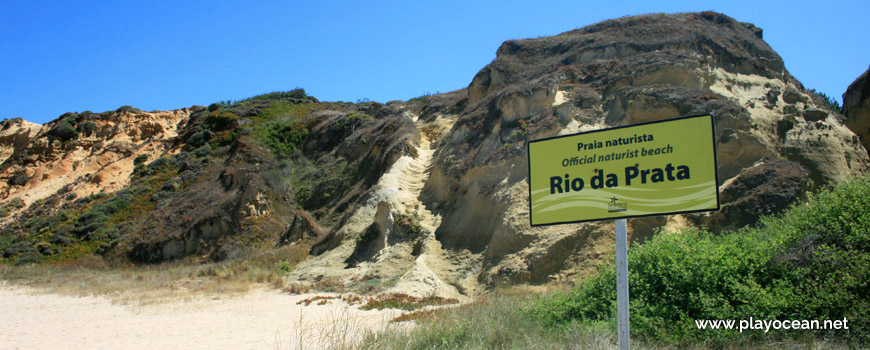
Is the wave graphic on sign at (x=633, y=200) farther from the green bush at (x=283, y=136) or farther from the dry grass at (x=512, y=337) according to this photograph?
the green bush at (x=283, y=136)

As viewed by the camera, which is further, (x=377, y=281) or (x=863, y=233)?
(x=377, y=281)

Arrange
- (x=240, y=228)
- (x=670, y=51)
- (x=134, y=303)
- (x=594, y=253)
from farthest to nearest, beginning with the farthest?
(x=240, y=228) < (x=670, y=51) < (x=134, y=303) < (x=594, y=253)

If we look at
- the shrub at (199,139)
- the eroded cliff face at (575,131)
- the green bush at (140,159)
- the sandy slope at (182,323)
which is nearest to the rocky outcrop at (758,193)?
the eroded cliff face at (575,131)

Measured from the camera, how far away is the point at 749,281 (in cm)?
709

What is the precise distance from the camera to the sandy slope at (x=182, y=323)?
10328 millimetres

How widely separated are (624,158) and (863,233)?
425 cm

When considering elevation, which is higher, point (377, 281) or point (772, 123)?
point (772, 123)

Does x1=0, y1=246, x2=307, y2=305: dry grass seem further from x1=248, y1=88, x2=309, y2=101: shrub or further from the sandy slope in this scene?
x1=248, y1=88, x2=309, y2=101: shrub

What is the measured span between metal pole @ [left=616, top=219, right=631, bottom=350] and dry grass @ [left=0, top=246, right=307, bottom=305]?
13.8 meters

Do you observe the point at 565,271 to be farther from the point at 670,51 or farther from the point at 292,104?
the point at 292,104

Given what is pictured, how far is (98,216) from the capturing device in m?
29.1

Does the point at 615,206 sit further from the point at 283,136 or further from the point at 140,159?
the point at 140,159

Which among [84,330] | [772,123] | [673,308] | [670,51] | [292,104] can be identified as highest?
[292,104]

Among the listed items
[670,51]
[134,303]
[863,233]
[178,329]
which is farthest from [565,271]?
[134,303]
